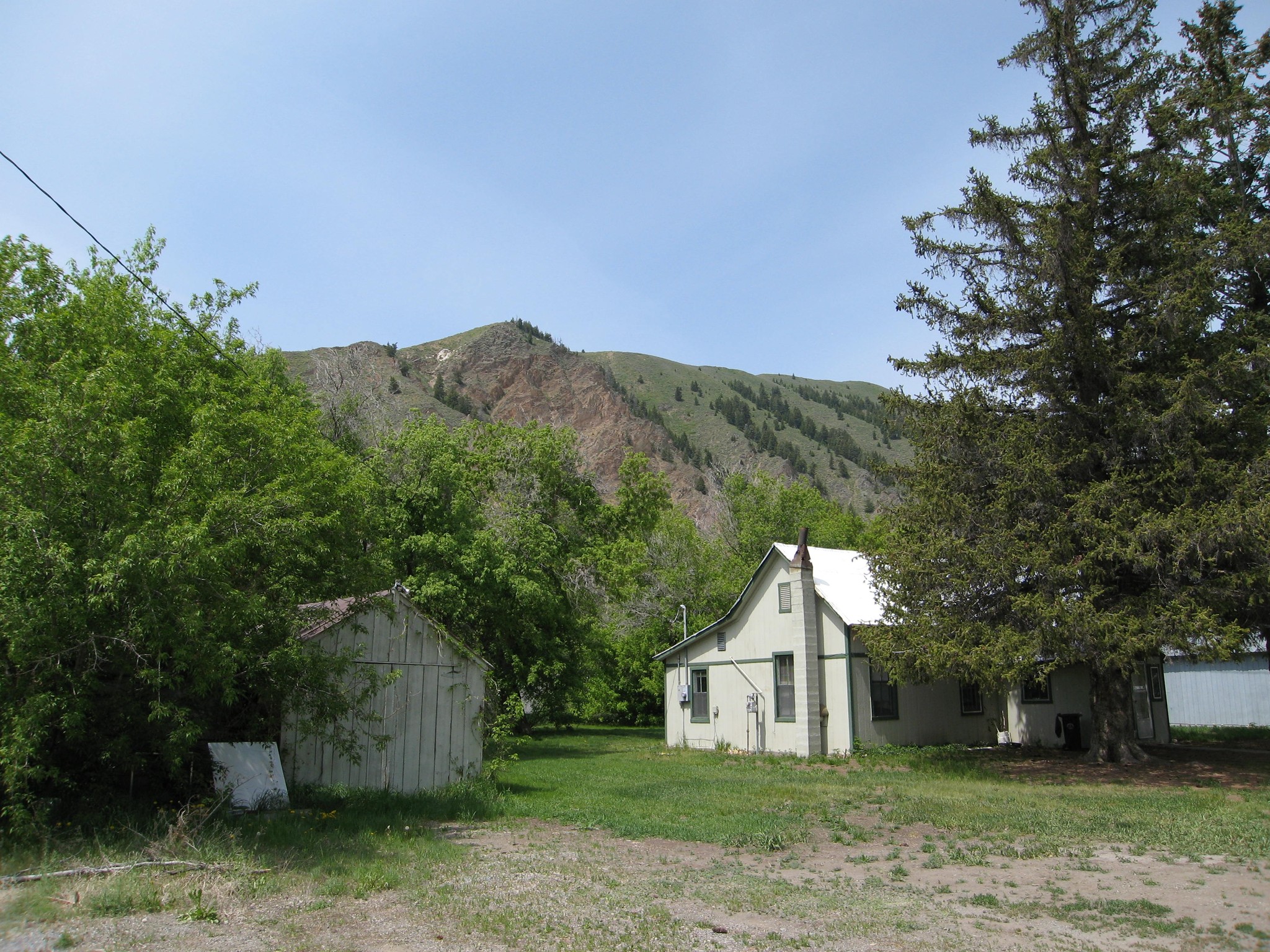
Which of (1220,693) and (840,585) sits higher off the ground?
(840,585)

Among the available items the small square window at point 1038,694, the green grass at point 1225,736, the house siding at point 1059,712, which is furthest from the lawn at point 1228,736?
the small square window at point 1038,694

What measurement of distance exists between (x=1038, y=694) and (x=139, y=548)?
21.2 meters

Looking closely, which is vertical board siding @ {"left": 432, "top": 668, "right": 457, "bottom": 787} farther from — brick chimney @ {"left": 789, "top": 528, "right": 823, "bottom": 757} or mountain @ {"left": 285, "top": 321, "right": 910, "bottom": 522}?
mountain @ {"left": 285, "top": 321, "right": 910, "bottom": 522}

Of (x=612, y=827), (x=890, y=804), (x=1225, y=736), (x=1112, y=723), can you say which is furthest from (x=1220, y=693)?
(x=612, y=827)

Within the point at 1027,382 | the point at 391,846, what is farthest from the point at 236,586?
the point at 1027,382

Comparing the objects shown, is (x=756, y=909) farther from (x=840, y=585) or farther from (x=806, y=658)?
(x=840, y=585)

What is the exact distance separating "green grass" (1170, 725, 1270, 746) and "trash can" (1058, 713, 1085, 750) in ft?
13.9

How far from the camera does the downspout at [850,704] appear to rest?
797 inches

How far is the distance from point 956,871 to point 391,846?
5.98 metres

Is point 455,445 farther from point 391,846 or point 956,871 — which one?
point 956,871

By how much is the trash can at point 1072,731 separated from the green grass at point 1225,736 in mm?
4249

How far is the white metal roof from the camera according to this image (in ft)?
68.6

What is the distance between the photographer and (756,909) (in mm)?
7227

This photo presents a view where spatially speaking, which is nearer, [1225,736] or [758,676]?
[758,676]
